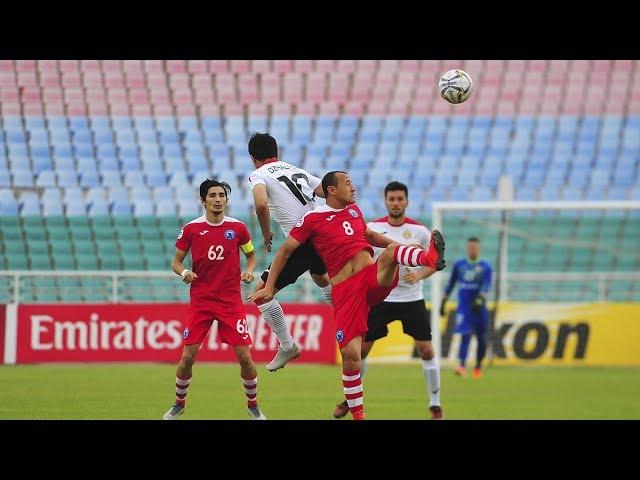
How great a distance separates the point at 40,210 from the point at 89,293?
349 centimetres

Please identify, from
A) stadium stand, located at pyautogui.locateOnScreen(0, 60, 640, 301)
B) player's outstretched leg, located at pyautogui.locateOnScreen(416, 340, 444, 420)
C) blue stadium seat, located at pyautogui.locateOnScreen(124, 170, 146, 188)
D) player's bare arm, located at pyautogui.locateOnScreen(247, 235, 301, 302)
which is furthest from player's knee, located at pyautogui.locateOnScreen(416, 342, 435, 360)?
blue stadium seat, located at pyautogui.locateOnScreen(124, 170, 146, 188)

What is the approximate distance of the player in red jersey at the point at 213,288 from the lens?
9523mm

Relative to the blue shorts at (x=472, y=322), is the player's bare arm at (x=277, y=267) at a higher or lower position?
higher

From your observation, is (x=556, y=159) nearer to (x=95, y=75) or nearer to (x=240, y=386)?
(x=95, y=75)

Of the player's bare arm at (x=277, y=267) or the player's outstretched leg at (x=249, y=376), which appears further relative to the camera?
the player's outstretched leg at (x=249, y=376)

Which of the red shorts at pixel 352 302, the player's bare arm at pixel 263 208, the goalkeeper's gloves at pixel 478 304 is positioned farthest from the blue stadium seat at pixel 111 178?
the red shorts at pixel 352 302

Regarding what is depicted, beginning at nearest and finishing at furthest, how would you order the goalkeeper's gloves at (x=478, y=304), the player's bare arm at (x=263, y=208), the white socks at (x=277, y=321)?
the player's bare arm at (x=263, y=208)
the white socks at (x=277, y=321)
the goalkeeper's gloves at (x=478, y=304)

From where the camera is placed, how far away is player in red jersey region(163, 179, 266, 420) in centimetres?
952

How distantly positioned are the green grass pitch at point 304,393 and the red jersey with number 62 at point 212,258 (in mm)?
1214

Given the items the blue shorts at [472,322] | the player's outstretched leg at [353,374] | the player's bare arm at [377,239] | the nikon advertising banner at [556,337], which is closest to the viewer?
the player's outstretched leg at [353,374]

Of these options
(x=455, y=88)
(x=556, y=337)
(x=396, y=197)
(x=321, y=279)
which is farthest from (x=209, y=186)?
(x=556, y=337)

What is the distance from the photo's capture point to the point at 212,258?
9.59 metres

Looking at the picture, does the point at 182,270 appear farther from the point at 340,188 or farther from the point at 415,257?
the point at 415,257

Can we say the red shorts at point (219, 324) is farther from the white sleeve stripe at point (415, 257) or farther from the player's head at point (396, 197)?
the player's head at point (396, 197)
